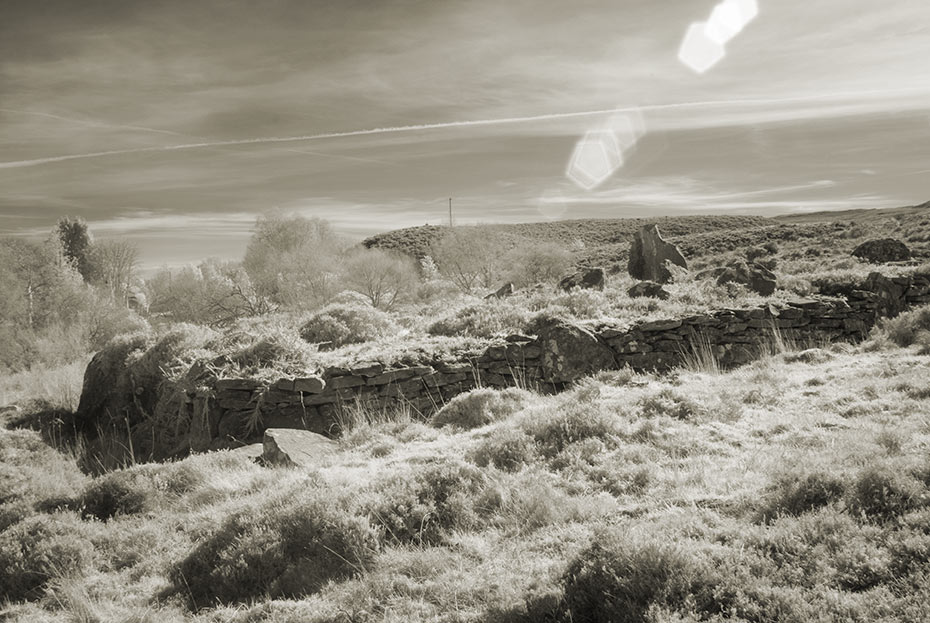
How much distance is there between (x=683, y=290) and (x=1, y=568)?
13733 mm

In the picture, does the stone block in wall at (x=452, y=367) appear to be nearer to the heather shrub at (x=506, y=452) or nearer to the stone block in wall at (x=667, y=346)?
the heather shrub at (x=506, y=452)

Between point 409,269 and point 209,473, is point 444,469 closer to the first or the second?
point 209,473

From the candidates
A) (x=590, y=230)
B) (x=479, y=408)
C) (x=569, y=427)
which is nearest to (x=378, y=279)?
(x=479, y=408)

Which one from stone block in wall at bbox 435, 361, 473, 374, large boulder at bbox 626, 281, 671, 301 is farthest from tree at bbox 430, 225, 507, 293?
stone block in wall at bbox 435, 361, 473, 374

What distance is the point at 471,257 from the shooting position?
1507 inches

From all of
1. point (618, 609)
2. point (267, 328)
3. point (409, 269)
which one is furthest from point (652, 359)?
point (409, 269)

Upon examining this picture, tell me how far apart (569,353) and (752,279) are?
7.48 meters

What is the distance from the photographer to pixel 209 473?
25.1ft

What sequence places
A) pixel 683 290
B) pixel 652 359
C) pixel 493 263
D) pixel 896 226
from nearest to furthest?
1. pixel 652 359
2. pixel 683 290
3. pixel 896 226
4. pixel 493 263

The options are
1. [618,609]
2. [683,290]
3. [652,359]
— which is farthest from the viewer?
[683,290]

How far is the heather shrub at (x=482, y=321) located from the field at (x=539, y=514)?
223cm

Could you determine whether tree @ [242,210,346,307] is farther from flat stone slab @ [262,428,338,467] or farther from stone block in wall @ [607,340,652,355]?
flat stone slab @ [262,428,338,467]

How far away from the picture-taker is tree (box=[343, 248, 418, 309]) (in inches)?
1240

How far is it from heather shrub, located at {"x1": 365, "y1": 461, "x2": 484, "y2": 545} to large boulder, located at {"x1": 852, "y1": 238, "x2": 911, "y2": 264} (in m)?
21.5
